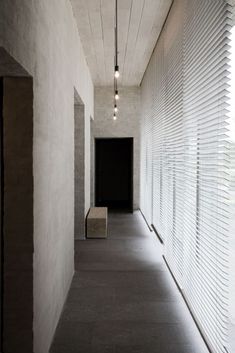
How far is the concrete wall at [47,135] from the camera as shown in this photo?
7.84 feet

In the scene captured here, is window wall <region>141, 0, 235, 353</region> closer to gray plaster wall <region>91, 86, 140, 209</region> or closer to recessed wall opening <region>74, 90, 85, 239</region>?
recessed wall opening <region>74, 90, 85, 239</region>

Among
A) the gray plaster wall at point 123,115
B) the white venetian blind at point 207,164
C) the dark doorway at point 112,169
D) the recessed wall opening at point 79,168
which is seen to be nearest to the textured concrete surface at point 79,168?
the recessed wall opening at point 79,168

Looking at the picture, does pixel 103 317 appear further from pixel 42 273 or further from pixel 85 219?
pixel 85 219

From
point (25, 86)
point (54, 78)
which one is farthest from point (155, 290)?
point (25, 86)

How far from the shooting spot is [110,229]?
890cm

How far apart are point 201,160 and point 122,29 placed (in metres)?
3.59

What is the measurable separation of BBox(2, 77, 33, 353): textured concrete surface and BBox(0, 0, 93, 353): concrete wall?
0.09 metres

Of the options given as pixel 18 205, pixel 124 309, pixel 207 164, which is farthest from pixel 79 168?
pixel 18 205

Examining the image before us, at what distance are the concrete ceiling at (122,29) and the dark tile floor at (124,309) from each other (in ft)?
12.1

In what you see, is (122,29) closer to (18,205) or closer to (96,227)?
(96,227)

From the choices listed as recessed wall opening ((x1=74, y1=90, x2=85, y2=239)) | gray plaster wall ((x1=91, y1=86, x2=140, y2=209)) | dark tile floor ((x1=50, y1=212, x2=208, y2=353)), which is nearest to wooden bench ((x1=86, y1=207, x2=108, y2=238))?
recessed wall opening ((x1=74, y1=90, x2=85, y2=239))

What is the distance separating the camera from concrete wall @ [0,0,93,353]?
2389mm

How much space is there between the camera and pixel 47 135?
3.23 metres

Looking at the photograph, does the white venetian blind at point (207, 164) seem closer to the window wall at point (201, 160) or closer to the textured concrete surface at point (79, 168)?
the window wall at point (201, 160)
